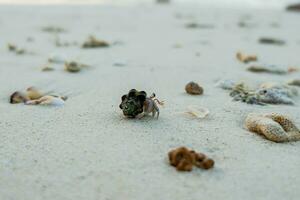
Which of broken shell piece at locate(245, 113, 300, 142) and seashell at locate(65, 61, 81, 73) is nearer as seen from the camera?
broken shell piece at locate(245, 113, 300, 142)

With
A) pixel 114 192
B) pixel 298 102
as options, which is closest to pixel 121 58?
pixel 298 102

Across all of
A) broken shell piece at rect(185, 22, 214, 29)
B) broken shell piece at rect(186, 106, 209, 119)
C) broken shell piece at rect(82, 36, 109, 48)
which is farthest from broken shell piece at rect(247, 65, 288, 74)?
broken shell piece at rect(185, 22, 214, 29)

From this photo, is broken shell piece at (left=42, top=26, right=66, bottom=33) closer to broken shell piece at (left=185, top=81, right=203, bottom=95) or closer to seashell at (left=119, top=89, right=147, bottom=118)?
broken shell piece at (left=185, top=81, right=203, bottom=95)

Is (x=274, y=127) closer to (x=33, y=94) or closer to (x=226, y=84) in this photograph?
(x=226, y=84)

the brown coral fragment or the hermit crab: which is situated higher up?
the hermit crab

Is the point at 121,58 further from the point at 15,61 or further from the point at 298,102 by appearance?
the point at 298,102

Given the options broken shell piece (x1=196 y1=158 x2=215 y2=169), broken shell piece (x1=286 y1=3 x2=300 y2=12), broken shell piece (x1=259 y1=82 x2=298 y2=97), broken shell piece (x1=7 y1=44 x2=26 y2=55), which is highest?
broken shell piece (x1=286 y1=3 x2=300 y2=12)

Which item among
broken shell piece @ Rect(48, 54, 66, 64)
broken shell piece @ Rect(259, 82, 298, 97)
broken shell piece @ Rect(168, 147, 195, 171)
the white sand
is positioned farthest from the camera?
broken shell piece @ Rect(48, 54, 66, 64)
